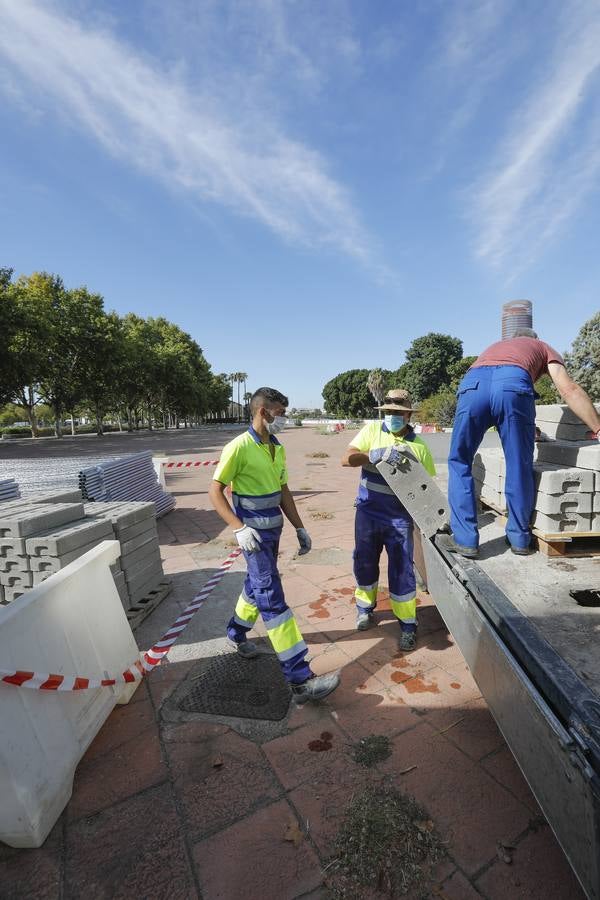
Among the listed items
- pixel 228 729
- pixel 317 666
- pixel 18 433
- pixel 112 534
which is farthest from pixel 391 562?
pixel 18 433

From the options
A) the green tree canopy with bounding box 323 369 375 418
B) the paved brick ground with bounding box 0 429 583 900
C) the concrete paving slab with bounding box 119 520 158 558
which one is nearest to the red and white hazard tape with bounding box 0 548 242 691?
the paved brick ground with bounding box 0 429 583 900

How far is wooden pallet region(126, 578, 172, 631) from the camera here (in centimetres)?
366

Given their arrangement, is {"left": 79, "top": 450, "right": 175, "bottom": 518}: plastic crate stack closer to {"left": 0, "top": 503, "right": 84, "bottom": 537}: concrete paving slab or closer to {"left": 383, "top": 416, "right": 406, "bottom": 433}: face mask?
{"left": 0, "top": 503, "right": 84, "bottom": 537}: concrete paving slab

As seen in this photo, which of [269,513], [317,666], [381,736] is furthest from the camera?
[317,666]

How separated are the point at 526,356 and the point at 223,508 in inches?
83.4

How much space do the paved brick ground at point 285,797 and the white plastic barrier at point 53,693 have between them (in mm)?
149

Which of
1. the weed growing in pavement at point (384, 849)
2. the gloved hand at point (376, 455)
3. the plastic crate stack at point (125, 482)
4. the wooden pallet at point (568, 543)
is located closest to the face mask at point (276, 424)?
the gloved hand at point (376, 455)

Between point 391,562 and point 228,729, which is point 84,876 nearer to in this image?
point 228,729

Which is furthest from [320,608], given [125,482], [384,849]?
[125,482]

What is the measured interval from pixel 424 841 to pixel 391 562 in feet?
5.47

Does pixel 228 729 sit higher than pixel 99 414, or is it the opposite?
pixel 99 414

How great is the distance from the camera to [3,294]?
70.6ft

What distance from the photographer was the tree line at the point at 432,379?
28.8 metres

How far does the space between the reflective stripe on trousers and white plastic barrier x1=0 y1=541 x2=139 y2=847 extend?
180cm
